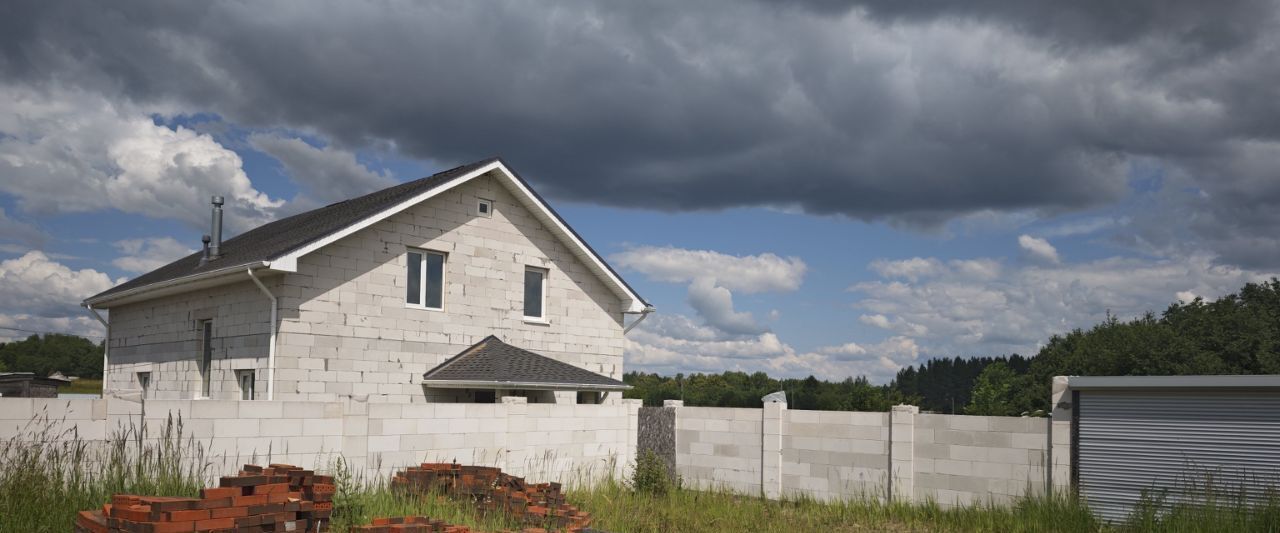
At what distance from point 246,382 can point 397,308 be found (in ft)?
9.69

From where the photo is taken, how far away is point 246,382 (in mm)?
17406

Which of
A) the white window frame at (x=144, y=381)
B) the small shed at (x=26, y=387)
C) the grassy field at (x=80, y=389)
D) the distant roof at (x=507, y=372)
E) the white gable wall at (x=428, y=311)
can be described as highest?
the white gable wall at (x=428, y=311)

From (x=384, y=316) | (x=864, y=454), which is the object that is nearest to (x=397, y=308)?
(x=384, y=316)

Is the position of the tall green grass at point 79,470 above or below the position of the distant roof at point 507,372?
below

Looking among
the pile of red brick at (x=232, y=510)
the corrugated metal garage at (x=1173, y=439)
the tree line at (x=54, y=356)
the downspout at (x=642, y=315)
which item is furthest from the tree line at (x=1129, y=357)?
the tree line at (x=54, y=356)

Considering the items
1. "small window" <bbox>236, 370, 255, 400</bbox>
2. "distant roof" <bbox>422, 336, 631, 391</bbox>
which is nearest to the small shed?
"small window" <bbox>236, 370, 255, 400</bbox>

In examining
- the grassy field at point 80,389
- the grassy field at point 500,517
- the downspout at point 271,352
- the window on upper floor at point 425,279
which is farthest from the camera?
the grassy field at point 80,389

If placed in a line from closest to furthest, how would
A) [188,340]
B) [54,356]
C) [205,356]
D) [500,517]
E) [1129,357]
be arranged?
1. [500,517]
2. [205,356]
3. [188,340]
4. [1129,357]
5. [54,356]

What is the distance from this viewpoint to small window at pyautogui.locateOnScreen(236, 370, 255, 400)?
1730 centimetres

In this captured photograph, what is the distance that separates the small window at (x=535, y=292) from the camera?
794 inches

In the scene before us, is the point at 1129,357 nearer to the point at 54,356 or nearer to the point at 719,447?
the point at 719,447

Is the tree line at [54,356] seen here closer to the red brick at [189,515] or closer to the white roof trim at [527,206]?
the white roof trim at [527,206]

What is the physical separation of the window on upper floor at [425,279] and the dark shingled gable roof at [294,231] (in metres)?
1.24

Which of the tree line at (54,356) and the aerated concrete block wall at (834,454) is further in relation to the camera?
the tree line at (54,356)
